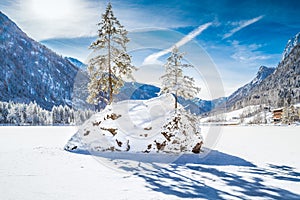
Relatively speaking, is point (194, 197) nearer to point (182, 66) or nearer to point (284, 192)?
point (284, 192)

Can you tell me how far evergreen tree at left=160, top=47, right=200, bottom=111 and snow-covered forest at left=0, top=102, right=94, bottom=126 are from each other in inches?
3147

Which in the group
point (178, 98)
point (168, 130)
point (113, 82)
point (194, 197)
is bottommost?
point (194, 197)

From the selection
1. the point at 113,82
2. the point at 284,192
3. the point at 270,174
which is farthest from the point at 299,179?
the point at 113,82

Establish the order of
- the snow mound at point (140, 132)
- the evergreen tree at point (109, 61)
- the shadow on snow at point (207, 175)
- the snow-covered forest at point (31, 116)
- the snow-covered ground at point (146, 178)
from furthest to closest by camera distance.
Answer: the snow-covered forest at point (31, 116) < the evergreen tree at point (109, 61) < the snow mound at point (140, 132) < the shadow on snow at point (207, 175) < the snow-covered ground at point (146, 178)

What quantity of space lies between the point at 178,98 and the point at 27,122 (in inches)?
4133

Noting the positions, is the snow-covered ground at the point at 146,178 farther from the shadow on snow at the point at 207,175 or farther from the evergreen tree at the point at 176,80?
the evergreen tree at the point at 176,80

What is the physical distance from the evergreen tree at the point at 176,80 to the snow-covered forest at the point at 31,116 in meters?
79.9

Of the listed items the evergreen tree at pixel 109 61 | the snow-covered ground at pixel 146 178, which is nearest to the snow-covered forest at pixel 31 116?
the evergreen tree at pixel 109 61

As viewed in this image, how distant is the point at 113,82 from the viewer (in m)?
21.2

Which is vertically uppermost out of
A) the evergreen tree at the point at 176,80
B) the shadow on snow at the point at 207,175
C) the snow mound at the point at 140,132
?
the evergreen tree at the point at 176,80

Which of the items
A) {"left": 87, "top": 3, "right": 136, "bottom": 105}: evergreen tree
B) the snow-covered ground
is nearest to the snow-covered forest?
{"left": 87, "top": 3, "right": 136, "bottom": 105}: evergreen tree

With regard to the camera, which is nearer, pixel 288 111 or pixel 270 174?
pixel 270 174

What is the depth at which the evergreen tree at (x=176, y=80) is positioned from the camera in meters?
18.9

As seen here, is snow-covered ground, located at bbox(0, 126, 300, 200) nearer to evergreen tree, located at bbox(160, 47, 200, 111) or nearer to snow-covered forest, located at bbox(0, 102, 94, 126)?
evergreen tree, located at bbox(160, 47, 200, 111)
